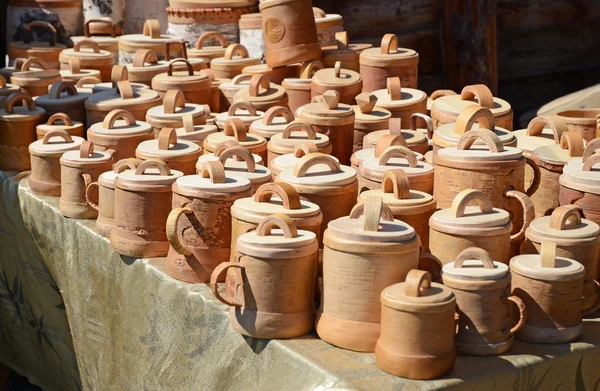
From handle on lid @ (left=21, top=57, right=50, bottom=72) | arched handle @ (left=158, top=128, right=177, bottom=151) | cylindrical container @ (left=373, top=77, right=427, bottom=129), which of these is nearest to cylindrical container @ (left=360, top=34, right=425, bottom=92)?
cylindrical container @ (left=373, top=77, right=427, bottom=129)

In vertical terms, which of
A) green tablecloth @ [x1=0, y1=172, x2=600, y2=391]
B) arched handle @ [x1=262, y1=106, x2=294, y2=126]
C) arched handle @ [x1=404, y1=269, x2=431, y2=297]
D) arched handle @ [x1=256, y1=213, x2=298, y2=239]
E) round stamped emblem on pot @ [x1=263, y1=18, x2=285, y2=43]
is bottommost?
green tablecloth @ [x1=0, y1=172, x2=600, y2=391]

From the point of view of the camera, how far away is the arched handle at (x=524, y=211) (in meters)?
2.23

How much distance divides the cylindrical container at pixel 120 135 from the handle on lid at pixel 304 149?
67cm

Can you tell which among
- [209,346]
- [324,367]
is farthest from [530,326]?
[209,346]

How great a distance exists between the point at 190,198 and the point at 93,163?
2.28ft

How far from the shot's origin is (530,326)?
204 centimetres

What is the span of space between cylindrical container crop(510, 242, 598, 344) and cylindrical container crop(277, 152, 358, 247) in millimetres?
514

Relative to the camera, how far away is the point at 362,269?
1.93 meters

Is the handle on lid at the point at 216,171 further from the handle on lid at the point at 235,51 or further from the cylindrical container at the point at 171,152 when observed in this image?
the handle on lid at the point at 235,51

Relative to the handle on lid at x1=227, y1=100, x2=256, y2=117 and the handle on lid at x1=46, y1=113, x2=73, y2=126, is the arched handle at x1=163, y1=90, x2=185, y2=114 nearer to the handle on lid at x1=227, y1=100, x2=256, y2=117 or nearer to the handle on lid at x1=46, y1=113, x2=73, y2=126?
the handle on lid at x1=227, y1=100, x2=256, y2=117

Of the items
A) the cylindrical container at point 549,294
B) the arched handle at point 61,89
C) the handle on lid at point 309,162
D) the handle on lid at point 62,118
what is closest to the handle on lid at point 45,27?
the arched handle at point 61,89

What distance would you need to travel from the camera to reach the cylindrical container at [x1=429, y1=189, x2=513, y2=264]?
2090 millimetres

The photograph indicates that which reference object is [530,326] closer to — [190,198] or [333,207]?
[333,207]

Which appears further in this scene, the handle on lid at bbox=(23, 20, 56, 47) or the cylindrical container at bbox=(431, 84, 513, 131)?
the handle on lid at bbox=(23, 20, 56, 47)
